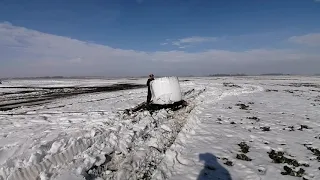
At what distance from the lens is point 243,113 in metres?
12.6

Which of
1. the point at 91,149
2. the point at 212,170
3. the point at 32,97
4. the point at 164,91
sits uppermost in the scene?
the point at 164,91

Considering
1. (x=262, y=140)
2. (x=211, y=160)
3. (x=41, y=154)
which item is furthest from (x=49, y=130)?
(x=262, y=140)

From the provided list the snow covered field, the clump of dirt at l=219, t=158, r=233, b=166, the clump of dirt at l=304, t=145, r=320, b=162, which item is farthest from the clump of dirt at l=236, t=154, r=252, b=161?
the clump of dirt at l=304, t=145, r=320, b=162

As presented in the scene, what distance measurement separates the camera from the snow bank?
555 inches

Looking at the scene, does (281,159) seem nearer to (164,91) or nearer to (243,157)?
(243,157)

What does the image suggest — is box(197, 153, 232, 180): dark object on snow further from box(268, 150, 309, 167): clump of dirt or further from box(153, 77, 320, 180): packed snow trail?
box(268, 150, 309, 167): clump of dirt

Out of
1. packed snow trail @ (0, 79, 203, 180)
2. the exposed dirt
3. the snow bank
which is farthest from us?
the exposed dirt

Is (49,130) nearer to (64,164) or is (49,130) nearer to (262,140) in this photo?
(64,164)

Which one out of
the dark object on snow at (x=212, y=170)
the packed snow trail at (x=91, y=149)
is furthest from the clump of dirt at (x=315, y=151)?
the packed snow trail at (x=91, y=149)

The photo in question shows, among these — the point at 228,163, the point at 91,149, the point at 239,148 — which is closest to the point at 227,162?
the point at 228,163

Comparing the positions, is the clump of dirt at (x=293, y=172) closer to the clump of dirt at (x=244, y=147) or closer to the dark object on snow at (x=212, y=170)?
the dark object on snow at (x=212, y=170)

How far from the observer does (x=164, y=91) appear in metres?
14.2

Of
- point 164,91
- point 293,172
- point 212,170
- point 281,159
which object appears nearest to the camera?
point 293,172

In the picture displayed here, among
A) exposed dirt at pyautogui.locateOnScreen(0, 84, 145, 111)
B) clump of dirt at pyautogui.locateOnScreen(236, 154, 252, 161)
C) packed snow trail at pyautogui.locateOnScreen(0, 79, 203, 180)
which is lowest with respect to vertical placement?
exposed dirt at pyautogui.locateOnScreen(0, 84, 145, 111)
